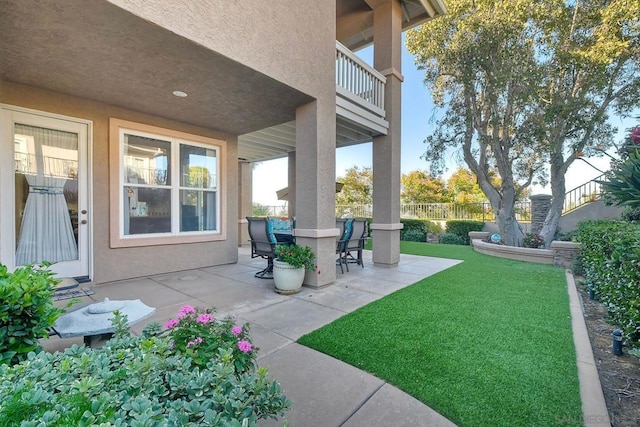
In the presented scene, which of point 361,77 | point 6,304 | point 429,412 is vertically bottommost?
point 429,412

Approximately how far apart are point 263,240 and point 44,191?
3.65 meters

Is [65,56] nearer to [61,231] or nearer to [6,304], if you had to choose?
[61,231]

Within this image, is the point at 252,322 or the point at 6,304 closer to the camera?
the point at 6,304

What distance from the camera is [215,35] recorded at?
11.6 ft

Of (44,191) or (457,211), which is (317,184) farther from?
(457,211)

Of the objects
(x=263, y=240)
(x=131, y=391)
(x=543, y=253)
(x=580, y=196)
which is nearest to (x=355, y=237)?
(x=263, y=240)

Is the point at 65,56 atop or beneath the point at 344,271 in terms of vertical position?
atop

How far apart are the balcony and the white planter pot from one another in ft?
10.4

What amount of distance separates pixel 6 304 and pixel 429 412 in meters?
2.65

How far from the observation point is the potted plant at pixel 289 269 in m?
4.84

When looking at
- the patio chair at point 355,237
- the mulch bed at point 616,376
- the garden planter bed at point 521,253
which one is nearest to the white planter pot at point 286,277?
the patio chair at point 355,237

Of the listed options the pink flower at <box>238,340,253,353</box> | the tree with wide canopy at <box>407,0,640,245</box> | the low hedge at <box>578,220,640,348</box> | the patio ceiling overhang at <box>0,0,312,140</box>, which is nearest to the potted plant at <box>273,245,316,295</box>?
the patio ceiling overhang at <box>0,0,312,140</box>

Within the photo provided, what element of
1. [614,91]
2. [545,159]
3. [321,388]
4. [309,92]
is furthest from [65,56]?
[614,91]

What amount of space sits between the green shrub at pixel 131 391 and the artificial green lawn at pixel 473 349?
1652mm
